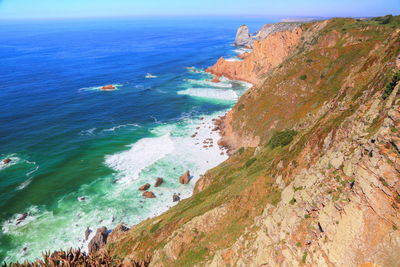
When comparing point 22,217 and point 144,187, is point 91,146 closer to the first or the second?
point 144,187

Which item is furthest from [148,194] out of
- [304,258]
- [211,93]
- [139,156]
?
[211,93]

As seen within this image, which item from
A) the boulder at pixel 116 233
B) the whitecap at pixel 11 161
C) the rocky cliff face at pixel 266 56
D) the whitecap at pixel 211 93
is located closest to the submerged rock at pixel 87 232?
the boulder at pixel 116 233

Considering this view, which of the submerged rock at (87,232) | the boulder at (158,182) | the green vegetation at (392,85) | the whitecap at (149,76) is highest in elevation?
the green vegetation at (392,85)

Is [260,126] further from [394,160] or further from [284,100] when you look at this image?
[394,160]

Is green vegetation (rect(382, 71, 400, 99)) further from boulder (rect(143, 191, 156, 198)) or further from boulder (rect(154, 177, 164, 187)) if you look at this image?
boulder (rect(154, 177, 164, 187))

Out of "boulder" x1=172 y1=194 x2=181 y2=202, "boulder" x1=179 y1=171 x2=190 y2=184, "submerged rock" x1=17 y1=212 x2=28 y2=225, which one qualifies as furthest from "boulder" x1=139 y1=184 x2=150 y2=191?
"submerged rock" x1=17 y1=212 x2=28 y2=225

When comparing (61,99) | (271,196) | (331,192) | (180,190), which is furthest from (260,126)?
(61,99)

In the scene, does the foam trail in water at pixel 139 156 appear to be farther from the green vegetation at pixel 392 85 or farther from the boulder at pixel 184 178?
the green vegetation at pixel 392 85
